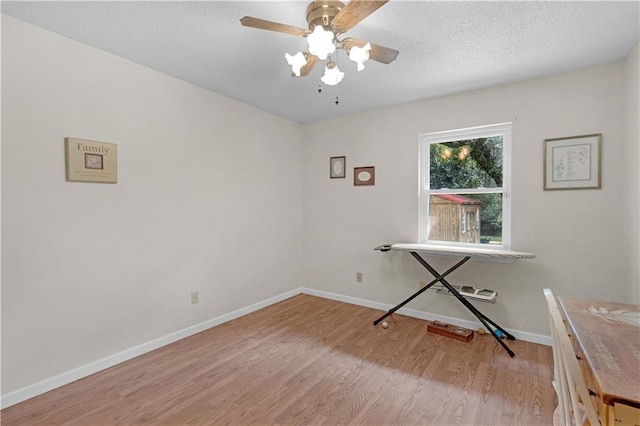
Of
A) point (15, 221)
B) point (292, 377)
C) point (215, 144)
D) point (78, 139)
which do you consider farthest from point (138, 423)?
point (215, 144)

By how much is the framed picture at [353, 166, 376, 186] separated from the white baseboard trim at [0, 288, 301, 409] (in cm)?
195

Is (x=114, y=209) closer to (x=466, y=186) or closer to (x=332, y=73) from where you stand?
(x=332, y=73)

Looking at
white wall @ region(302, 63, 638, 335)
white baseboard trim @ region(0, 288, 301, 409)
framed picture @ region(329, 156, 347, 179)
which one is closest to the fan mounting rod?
white wall @ region(302, 63, 638, 335)

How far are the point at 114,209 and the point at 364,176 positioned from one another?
2.52 metres

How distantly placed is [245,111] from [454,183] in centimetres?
238

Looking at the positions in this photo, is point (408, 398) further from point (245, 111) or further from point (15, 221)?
point (245, 111)

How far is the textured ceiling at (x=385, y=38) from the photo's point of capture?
172cm

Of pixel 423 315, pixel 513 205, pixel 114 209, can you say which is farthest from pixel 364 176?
pixel 114 209

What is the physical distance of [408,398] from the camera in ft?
6.26

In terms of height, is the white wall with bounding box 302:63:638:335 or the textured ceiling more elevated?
the textured ceiling

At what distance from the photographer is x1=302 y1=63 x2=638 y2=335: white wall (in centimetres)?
239

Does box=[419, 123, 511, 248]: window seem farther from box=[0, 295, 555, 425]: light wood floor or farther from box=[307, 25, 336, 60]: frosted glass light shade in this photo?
box=[307, 25, 336, 60]: frosted glass light shade

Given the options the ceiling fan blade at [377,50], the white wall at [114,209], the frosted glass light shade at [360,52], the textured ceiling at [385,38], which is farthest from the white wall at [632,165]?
the white wall at [114,209]

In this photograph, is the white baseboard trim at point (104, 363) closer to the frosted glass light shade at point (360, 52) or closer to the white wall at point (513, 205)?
the white wall at point (513, 205)
